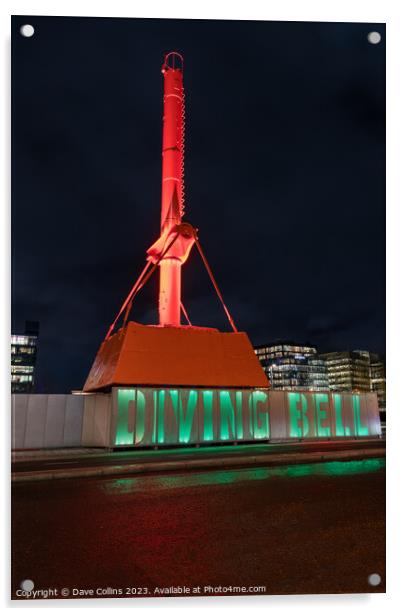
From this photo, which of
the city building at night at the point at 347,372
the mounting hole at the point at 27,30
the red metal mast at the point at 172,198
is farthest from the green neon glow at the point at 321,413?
the city building at night at the point at 347,372

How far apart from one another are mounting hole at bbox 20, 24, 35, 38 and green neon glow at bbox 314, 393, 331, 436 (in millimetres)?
20587

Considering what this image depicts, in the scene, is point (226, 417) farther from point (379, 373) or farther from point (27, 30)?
point (27, 30)

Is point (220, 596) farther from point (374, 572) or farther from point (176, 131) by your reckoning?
point (176, 131)

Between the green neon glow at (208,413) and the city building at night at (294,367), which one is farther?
the city building at night at (294,367)

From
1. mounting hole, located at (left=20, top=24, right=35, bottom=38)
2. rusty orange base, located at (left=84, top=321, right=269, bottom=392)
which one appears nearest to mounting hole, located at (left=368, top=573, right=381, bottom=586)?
mounting hole, located at (left=20, top=24, right=35, bottom=38)

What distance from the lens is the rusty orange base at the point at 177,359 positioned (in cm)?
2106

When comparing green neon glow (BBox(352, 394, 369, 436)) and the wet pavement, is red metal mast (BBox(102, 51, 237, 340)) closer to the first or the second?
green neon glow (BBox(352, 394, 369, 436))

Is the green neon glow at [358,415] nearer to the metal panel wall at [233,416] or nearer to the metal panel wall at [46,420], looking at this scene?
the metal panel wall at [233,416]

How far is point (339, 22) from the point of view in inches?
266

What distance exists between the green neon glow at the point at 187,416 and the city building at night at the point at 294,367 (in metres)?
131

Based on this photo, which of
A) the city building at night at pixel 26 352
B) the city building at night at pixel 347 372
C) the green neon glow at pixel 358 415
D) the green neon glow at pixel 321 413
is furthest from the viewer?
the city building at night at pixel 347 372

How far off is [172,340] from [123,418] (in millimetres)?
4232

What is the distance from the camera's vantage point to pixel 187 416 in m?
21.2


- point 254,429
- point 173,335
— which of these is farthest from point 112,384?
point 254,429
